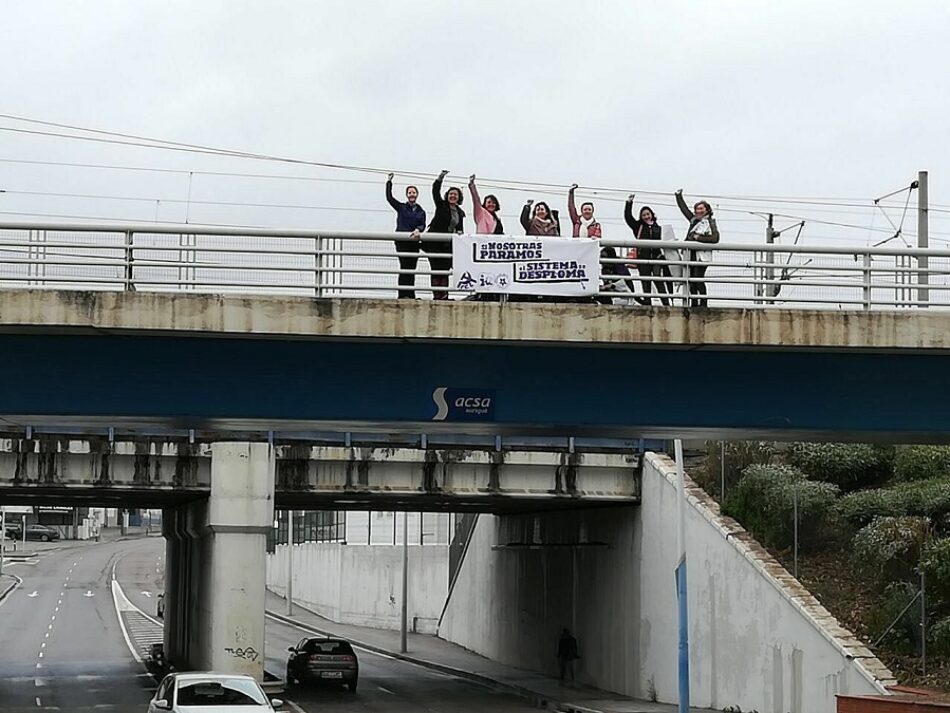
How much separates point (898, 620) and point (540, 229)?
1254 cm

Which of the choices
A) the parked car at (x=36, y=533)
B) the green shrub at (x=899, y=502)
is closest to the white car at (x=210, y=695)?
the green shrub at (x=899, y=502)

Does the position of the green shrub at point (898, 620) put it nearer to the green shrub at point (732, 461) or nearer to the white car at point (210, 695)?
the green shrub at point (732, 461)

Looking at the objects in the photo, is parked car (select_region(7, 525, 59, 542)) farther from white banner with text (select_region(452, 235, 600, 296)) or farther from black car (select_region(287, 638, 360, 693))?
white banner with text (select_region(452, 235, 600, 296))

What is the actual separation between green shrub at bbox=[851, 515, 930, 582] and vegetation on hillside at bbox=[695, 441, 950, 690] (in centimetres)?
2

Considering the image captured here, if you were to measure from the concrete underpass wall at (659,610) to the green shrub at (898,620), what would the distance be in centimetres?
80

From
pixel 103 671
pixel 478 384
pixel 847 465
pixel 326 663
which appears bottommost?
pixel 103 671

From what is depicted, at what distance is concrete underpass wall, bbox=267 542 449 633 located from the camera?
68500mm

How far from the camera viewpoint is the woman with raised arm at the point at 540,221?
21062 millimetres

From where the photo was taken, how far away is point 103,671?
1944 inches

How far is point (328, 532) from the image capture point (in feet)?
288

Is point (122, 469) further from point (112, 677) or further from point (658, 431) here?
point (658, 431)

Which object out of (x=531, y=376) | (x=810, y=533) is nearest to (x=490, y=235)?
(x=531, y=376)

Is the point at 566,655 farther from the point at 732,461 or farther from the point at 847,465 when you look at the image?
the point at 847,465

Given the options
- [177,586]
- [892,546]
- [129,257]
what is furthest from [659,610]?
[177,586]
